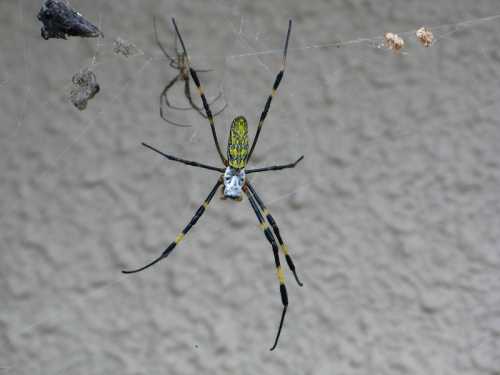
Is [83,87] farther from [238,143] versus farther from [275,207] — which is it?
[275,207]

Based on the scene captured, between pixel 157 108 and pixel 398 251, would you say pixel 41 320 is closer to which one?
pixel 157 108

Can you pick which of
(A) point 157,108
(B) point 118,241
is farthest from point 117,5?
(B) point 118,241

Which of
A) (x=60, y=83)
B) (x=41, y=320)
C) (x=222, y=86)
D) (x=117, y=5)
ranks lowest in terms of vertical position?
(x=41, y=320)

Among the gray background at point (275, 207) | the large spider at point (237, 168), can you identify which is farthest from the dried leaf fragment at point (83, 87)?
the gray background at point (275, 207)

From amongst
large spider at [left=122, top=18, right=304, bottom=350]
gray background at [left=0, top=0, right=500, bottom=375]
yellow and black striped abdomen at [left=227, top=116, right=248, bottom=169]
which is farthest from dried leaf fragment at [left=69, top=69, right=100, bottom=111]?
gray background at [left=0, top=0, right=500, bottom=375]

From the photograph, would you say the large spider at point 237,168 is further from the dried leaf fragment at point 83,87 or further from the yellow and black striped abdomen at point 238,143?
the dried leaf fragment at point 83,87

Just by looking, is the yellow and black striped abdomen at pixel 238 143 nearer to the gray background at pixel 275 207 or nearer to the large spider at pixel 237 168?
the large spider at pixel 237 168

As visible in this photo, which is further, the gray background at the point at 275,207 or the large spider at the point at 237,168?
the gray background at the point at 275,207
